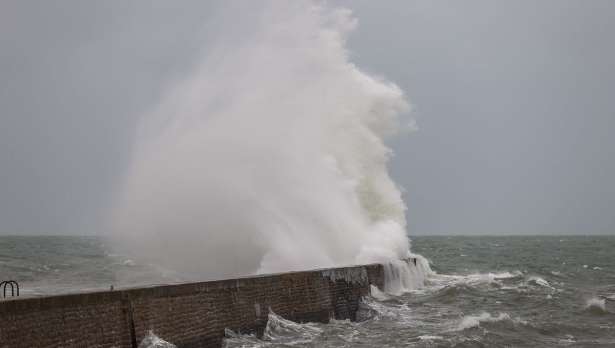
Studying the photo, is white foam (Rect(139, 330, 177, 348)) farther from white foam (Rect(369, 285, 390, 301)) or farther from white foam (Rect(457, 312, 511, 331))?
white foam (Rect(369, 285, 390, 301))

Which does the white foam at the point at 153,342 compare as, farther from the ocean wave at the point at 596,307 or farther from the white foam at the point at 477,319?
the ocean wave at the point at 596,307

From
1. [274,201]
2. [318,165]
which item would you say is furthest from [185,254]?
[318,165]

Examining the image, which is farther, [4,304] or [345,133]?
[345,133]

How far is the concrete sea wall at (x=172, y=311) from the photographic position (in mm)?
7848

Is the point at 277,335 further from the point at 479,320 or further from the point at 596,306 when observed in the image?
the point at 596,306

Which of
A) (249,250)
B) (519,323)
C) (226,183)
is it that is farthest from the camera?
(226,183)

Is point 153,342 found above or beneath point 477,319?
above

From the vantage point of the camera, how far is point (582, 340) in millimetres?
12531

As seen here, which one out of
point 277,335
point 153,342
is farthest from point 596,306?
point 153,342

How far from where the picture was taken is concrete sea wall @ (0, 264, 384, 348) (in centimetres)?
785

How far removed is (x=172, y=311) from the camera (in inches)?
388

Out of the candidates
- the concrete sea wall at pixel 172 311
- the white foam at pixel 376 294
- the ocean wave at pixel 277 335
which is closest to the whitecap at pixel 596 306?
the white foam at pixel 376 294

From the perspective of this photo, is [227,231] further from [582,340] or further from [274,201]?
[582,340]

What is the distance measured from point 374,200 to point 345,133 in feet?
9.68
